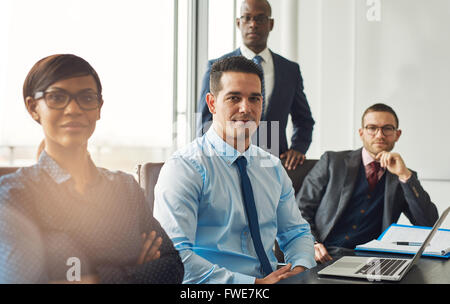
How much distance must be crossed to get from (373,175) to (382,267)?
1.15 metres

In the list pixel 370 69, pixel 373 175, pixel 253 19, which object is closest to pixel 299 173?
pixel 373 175

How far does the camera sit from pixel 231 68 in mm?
1530

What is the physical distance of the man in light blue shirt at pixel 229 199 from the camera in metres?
1.31

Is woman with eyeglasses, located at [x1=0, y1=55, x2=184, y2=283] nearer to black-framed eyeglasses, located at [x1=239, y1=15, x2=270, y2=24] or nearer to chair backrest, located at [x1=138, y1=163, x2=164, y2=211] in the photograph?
chair backrest, located at [x1=138, y1=163, x2=164, y2=211]

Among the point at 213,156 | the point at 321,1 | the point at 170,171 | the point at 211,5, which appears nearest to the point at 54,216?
the point at 170,171

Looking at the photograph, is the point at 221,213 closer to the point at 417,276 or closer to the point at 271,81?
the point at 417,276

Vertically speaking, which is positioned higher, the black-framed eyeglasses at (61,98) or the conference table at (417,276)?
the black-framed eyeglasses at (61,98)

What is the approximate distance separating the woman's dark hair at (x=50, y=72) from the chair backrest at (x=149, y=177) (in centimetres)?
71

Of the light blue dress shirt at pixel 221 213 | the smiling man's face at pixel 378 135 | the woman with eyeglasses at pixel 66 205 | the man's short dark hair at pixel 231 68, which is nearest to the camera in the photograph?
the woman with eyeglasses at pixel 66 205

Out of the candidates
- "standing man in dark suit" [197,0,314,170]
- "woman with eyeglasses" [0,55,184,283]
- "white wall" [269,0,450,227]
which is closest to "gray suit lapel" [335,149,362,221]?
"standing man in dark suit" [197,0,314,170]

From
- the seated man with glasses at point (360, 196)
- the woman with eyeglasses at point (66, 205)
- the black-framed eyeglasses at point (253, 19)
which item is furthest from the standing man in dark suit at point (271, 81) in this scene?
the woman with eyeglasses at point (66, 205)

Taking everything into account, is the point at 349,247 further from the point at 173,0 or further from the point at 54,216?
the point at 173,0

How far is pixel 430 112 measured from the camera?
130 inches

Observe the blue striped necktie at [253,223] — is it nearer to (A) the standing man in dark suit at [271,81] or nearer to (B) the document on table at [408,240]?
(B) the document on table at [408,240]
